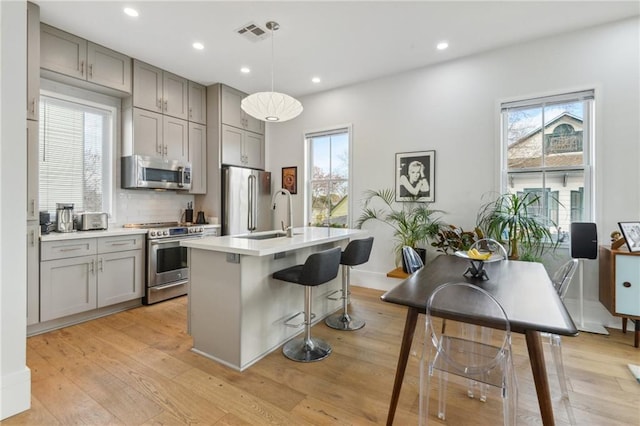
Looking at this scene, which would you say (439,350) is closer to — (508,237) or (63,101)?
(508,237)

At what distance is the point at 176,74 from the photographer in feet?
13.9

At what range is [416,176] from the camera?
4.11m

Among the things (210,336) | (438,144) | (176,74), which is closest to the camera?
(210,336)

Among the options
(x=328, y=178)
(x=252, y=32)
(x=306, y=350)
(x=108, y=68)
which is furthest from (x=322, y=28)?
(x=306, y=350)

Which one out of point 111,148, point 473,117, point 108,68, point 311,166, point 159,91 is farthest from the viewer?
point 311,166

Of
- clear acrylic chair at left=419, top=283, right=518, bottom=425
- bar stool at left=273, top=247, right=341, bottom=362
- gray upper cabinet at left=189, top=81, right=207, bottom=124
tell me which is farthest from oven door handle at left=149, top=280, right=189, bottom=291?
clear acrylic chair at left=419, top=283, right=518, bottom=425

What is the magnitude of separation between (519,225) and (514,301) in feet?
7.05

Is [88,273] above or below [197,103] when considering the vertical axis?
below

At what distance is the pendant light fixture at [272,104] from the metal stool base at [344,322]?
7.09 ft

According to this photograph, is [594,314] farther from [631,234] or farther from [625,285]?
[631,234]

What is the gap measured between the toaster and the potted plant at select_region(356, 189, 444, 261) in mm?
3247

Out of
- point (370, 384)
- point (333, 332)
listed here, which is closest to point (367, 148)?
point (333, 332)

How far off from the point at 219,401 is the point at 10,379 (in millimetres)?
1213

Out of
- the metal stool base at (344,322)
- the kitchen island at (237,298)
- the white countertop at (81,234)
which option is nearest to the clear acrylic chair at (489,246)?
the metal stool base at (344,322)
